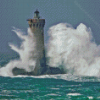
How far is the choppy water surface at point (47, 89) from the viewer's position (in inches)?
1837

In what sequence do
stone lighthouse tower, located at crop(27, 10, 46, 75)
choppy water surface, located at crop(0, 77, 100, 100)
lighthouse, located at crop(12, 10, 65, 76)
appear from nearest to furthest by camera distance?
choppy water surface, located at crop(0, 77, 100, 100) → stone lighthouse tower, located at crop(27, 10, 46, 75) → lighthouse, located at crop(12, 10, 65, 76)

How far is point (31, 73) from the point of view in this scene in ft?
228

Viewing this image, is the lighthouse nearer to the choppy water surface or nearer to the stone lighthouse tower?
the stone lighthouse tower

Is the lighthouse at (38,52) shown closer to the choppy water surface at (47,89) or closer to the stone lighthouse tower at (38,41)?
the stone lighthouse tower at (38,41)

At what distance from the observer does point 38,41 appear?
6950cm

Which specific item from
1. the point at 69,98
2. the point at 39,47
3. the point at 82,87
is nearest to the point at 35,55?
the point at 39,47

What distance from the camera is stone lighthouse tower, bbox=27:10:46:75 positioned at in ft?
224

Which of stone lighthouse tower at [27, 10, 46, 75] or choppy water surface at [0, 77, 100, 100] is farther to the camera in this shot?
stone lighthouse tower at [27, 10, 46, 75]

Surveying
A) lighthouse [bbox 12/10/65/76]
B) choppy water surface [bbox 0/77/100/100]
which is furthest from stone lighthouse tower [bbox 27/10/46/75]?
choppy water surface [bbox 0/77/100/100]

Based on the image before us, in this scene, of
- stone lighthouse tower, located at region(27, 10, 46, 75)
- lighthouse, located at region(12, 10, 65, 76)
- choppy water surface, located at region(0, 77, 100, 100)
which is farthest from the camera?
lighthouse, located at region(12, 10, 65, 76)

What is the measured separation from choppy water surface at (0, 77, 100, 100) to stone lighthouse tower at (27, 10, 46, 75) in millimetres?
6207

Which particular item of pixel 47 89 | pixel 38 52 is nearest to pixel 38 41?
pixel 38 52

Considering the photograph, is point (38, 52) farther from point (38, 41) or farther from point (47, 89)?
point (47, 89)

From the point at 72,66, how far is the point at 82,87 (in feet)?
69.9
